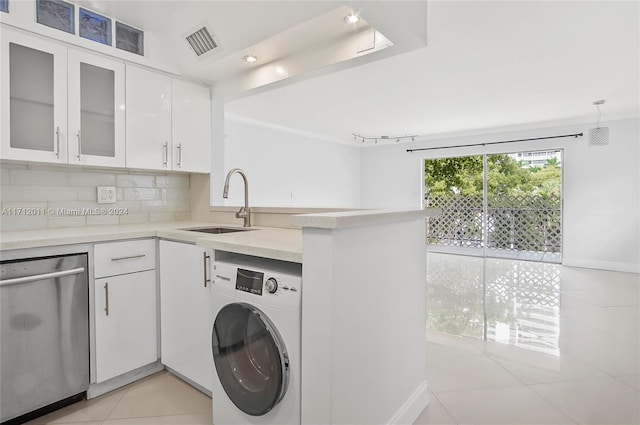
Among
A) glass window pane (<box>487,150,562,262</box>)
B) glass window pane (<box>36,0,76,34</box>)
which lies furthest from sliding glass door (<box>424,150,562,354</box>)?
glass window pane (<box>36,0,76,34</box>)

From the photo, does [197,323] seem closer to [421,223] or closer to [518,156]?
[421,223]

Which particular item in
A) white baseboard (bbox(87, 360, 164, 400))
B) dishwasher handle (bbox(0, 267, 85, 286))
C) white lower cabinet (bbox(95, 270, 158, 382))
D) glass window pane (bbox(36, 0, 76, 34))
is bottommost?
white baseboard (bbox(87, 360, 164, 400))

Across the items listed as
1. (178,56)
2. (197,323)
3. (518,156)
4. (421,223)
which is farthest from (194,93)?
(518,156)

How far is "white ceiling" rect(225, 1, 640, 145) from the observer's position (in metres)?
2.36

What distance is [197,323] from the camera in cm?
176

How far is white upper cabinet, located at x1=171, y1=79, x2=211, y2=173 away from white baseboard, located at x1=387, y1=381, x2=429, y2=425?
84.0 inches

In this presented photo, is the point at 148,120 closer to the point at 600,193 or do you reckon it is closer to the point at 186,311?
the point at 186,311

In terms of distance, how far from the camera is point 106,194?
236 cm

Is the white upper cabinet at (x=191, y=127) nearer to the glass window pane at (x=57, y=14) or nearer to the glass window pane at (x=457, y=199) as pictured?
the glass window pane at (x=57, y=14)

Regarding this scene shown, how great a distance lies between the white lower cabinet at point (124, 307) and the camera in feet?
5.81

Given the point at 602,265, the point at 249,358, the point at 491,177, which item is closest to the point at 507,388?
the point at 249,358

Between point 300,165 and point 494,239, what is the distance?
3.91 m

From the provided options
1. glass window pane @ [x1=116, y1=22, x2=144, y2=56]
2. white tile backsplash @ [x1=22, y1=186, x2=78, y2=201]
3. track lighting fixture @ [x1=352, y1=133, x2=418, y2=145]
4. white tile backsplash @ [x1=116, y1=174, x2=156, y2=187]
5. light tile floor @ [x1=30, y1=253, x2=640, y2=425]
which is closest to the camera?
light tile floor @ [x1=30, y1=253, x2=640, y2=425]

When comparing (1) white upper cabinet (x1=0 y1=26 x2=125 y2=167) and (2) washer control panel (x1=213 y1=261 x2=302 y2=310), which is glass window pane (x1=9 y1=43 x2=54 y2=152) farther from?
(2) washer control panel (x1=213 y1=261 x2=302 y2=310)
